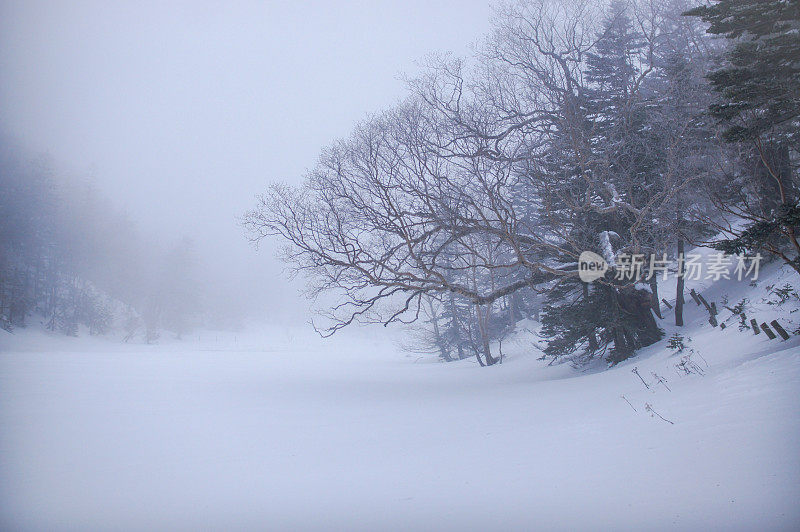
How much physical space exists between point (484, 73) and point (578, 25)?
140 inches

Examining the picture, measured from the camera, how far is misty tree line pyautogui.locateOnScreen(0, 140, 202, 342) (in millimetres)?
17189

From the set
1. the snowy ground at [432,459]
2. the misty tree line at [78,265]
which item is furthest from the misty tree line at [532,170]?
the misty tree line at [78,265]

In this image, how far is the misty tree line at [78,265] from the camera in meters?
17.2

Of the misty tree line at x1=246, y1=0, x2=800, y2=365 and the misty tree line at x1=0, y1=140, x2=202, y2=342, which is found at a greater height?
the misty tree line at x1=0, y1=140, x2=202, y2=342


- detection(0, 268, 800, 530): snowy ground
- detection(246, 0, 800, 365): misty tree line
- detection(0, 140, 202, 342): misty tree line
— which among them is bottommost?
detection(0, 268, 800, 530): snowy ground

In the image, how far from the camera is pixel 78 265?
31.0 m

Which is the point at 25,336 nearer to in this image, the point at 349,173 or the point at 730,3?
the point at 349,173

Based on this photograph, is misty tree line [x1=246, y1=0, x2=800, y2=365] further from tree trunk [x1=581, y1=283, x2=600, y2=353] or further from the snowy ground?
the snowy ground

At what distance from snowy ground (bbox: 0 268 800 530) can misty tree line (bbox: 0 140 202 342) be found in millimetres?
8930

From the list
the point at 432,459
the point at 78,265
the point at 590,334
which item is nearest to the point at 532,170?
the point at 590,334

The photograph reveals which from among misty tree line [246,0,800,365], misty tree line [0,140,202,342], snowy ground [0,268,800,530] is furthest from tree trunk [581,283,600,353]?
misty tree line [0,140,202,342]

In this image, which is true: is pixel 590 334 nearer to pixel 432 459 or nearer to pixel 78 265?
pixel 432 459

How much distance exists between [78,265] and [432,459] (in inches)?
1507

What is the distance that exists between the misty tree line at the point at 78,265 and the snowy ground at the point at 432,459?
8930 mm
